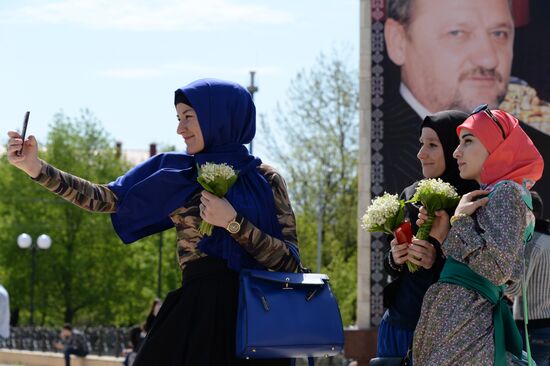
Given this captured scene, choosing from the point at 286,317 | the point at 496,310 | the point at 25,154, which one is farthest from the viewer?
the point at 25,154

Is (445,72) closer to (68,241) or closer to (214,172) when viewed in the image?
(214,172)

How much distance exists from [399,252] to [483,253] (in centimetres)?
61

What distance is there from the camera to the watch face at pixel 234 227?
5008 millimetres

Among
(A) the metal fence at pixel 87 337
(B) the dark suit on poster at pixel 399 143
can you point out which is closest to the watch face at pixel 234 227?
(B) the dark suit on poster at pixel 399 143

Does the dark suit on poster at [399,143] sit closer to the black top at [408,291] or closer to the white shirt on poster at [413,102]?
the white shirt on poster at [413,102]

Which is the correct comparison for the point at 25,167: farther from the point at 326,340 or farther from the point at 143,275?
the point at 143,275

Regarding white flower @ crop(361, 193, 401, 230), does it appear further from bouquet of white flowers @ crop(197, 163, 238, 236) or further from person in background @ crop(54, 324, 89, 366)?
person in background @ crop(54, 324, 89, 366)

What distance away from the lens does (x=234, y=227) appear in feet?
16.4

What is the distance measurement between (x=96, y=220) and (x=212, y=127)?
48.4 m

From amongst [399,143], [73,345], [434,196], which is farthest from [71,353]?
[434,196]

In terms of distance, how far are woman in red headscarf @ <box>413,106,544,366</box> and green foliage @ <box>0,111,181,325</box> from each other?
1865 inches

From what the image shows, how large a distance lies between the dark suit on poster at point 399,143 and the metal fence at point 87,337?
36.7 ft

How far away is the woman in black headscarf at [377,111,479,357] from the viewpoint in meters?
5.36

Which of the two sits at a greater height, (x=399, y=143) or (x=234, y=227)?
(x=399, y=143)
